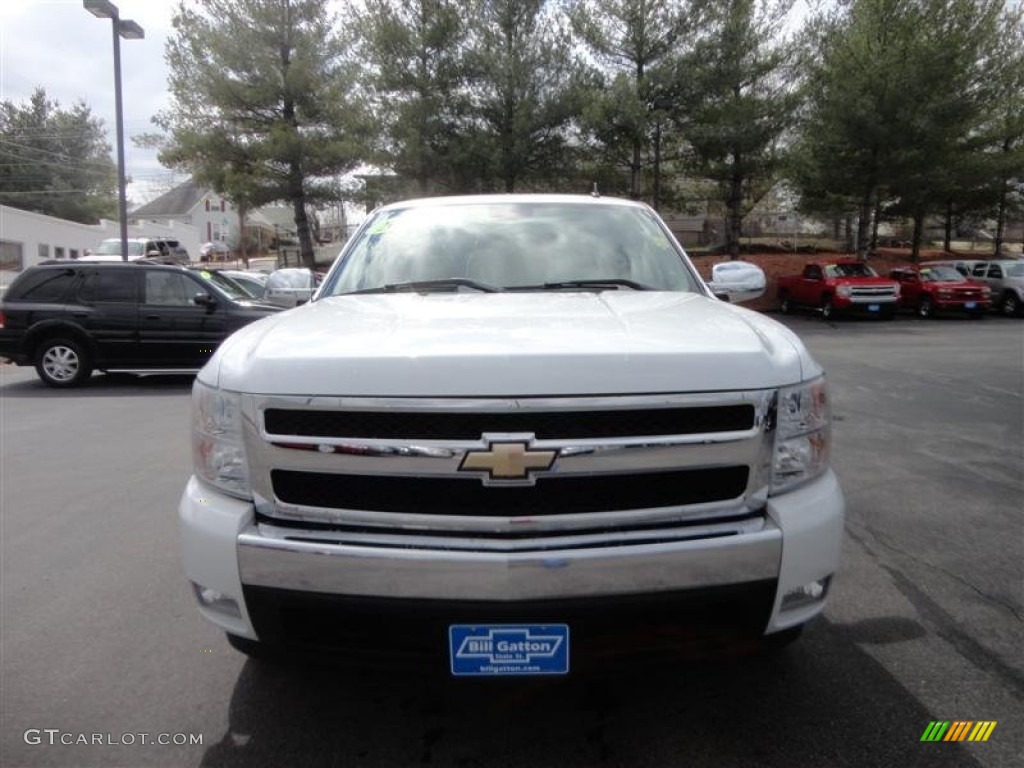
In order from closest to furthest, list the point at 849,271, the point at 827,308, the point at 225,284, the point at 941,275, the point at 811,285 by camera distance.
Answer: the point at 225,284, the point at 827,308, the point at 849,271, the point at 811,285, the point at 941,275

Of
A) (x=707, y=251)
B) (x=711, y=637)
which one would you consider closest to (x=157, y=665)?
(x=711, y=637)

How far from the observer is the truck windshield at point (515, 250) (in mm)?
3562

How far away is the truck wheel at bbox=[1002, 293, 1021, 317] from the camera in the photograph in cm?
2238

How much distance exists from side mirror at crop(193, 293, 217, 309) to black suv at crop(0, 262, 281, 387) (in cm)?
1

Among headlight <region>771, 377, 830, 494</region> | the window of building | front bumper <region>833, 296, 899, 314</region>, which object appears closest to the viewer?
headlight <region>771, 377, 830, 494</region>

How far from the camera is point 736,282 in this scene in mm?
4375

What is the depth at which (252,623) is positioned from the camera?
2.26 m

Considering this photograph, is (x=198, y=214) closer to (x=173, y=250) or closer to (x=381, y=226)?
(x=173, y=250)

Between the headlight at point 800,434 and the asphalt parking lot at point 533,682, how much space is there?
627 mm

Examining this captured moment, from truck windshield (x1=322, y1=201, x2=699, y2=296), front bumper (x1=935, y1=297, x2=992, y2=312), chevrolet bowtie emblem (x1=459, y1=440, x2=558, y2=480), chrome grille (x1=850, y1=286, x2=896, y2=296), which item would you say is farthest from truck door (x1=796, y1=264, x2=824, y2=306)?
chevrolet bowtie emblem (x1=459, y1=440, x2=558, y2=480)

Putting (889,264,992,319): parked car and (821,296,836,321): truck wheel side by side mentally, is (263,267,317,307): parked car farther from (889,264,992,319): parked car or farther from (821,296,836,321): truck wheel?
(889,264,992,319): parked car

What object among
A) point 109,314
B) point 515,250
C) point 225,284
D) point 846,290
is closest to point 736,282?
point 515,250

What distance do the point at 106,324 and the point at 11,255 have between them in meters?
32.0

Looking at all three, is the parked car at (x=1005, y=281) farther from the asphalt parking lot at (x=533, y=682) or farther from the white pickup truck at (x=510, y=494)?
the white pickup truck at (x=510, y=494)
